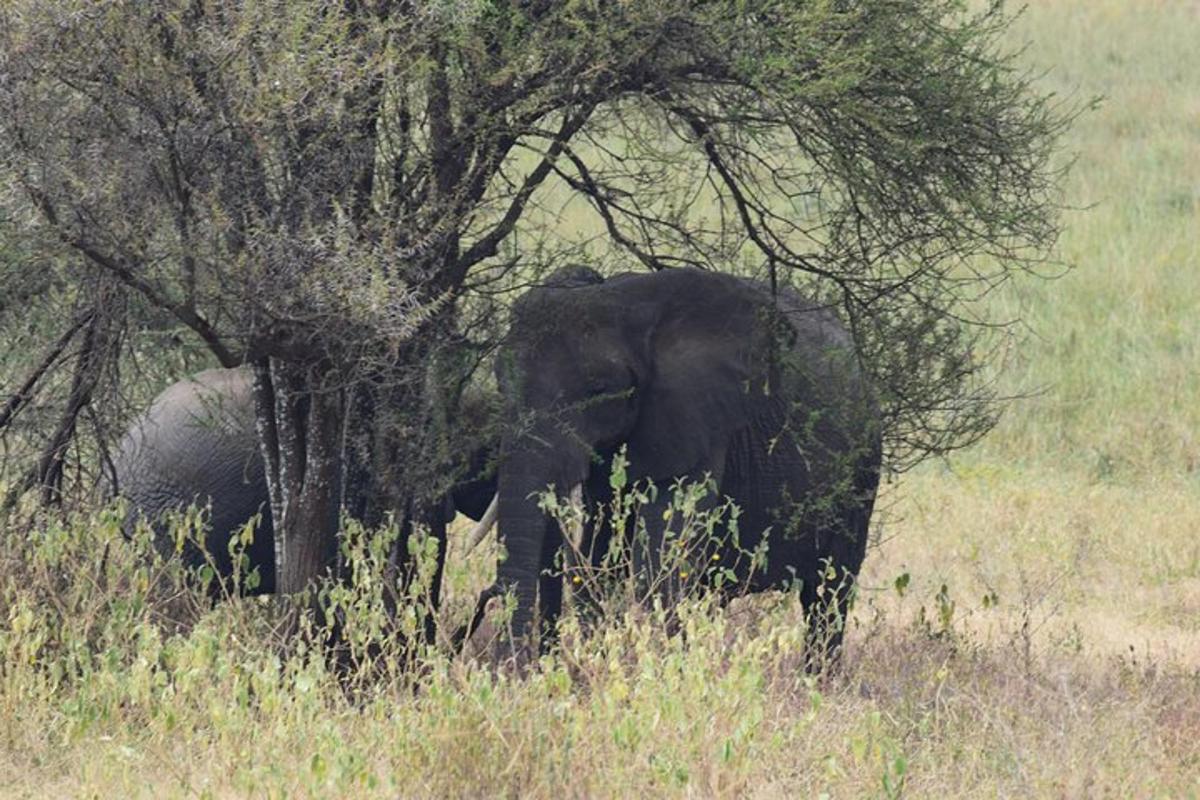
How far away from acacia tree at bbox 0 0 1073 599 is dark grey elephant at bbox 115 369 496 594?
93 centimetres

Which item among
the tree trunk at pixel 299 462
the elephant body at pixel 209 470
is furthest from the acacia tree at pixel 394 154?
the elephant body at pixel 209 470

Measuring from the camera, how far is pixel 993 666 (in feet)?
31.9

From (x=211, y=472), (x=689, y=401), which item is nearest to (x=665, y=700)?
(x=689, y=401)

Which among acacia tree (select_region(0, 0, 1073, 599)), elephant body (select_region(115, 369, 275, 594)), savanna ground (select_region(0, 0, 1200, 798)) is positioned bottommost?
savanna ground (select_region(0, 0, 1200, 798))

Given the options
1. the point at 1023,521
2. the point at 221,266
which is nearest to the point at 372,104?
the point at 221,266

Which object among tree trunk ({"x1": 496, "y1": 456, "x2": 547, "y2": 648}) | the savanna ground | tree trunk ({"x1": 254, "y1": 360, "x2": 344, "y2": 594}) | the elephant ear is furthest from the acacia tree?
the savanna ground

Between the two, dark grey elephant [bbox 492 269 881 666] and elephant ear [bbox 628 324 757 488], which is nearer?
dark grey elephant [bbox 492 269 881 666]

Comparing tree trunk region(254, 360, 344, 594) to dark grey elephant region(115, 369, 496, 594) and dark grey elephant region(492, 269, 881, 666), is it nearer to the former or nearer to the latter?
dark grey elephant region(492, 269, 881, 666)

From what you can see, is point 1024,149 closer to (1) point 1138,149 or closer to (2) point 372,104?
(2) point 372,104

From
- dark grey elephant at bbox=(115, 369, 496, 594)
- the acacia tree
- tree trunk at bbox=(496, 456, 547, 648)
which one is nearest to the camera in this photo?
the acacia tree

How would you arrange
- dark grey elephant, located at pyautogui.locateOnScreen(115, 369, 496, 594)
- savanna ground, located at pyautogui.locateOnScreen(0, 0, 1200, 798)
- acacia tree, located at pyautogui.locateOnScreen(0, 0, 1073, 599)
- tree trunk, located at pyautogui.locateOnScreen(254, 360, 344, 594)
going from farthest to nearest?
dark grey elephant, located at pyautogui.locateOnScreen(115, 369, 496, 594) < tree trunk, located at pyautogui.locateOnScreen(254, 360, 344, 594) < acacia tree, located at pyautogui.locateOnScreen(0, 0, 1073, 599) < savanna ground, located at pyautogui.locateOnScreen(0, 0, 1200, 798)

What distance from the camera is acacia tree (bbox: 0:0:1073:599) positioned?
25.1ft

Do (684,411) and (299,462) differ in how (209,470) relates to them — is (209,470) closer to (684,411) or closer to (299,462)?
(299,462)

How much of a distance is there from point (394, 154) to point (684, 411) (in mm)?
1745
